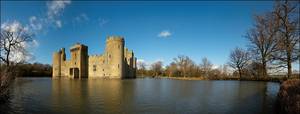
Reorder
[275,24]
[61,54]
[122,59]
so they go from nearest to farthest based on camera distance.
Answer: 1. [275,24]
2. [122,59]
3. [61,54]

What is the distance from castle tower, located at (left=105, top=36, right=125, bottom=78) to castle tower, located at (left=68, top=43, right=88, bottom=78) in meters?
10.2

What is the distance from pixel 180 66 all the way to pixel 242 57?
27.2 metres

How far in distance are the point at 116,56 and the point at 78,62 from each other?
13.1m

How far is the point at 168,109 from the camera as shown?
9.40 m

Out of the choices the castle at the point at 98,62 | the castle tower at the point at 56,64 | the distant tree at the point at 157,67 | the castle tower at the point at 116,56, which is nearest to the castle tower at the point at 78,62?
the castle at the point at 98,62

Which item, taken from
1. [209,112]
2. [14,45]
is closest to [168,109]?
[209,112]

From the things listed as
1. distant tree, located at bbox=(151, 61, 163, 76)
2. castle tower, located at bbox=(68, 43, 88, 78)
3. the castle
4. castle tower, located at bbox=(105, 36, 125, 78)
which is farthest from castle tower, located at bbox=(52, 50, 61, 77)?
distant tree, located at bbox=(151, 61, 163, 76)

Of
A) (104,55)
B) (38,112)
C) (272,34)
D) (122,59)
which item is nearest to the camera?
(38,112)

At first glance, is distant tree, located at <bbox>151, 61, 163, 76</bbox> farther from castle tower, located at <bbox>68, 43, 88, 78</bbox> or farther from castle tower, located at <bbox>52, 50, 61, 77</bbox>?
castle tower, located at <bbox>52, 50, 61, 77</bbox>

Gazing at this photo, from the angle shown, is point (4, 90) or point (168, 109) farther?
point (4, 90)

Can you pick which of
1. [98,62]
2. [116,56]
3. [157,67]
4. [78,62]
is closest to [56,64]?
[78,62]

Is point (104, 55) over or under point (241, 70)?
over

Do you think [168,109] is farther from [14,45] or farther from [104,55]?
[104,55]

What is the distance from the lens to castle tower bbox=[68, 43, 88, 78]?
5578cm
